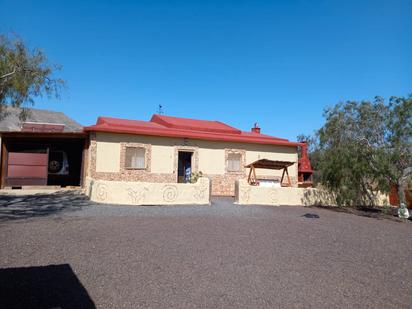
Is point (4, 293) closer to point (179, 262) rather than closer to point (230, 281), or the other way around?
point (179, 262)

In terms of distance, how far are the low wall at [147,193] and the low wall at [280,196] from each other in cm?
174

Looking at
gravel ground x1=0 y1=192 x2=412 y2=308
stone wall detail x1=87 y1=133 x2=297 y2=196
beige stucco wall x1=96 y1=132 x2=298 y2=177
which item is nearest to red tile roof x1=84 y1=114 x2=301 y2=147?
beige stucco wall x1=96 y1=132 x2=298 y2=177

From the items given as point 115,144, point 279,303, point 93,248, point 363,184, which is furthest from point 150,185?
point 363,184

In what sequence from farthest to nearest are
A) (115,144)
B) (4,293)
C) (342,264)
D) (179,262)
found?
(115,144), (342,264), (179,262), (4,293)

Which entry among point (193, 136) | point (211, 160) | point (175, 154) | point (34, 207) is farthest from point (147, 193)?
point (211, 160)

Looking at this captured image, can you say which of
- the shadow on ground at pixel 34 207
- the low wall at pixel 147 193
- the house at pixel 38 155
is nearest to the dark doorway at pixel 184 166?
the low wall at pixel 147 193

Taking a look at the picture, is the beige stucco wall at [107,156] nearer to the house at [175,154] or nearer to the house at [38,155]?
the house at [175,154]

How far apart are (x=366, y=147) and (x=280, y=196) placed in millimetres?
4299

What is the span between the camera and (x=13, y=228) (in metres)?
6.77

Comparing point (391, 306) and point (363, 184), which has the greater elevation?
point (363, 184)

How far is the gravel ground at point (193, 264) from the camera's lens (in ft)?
11.4

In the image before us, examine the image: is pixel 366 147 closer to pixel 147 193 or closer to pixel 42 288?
pixel 147 193

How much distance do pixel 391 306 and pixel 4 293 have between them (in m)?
4.35

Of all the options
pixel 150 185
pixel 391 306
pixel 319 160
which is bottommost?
pixel 391 306
